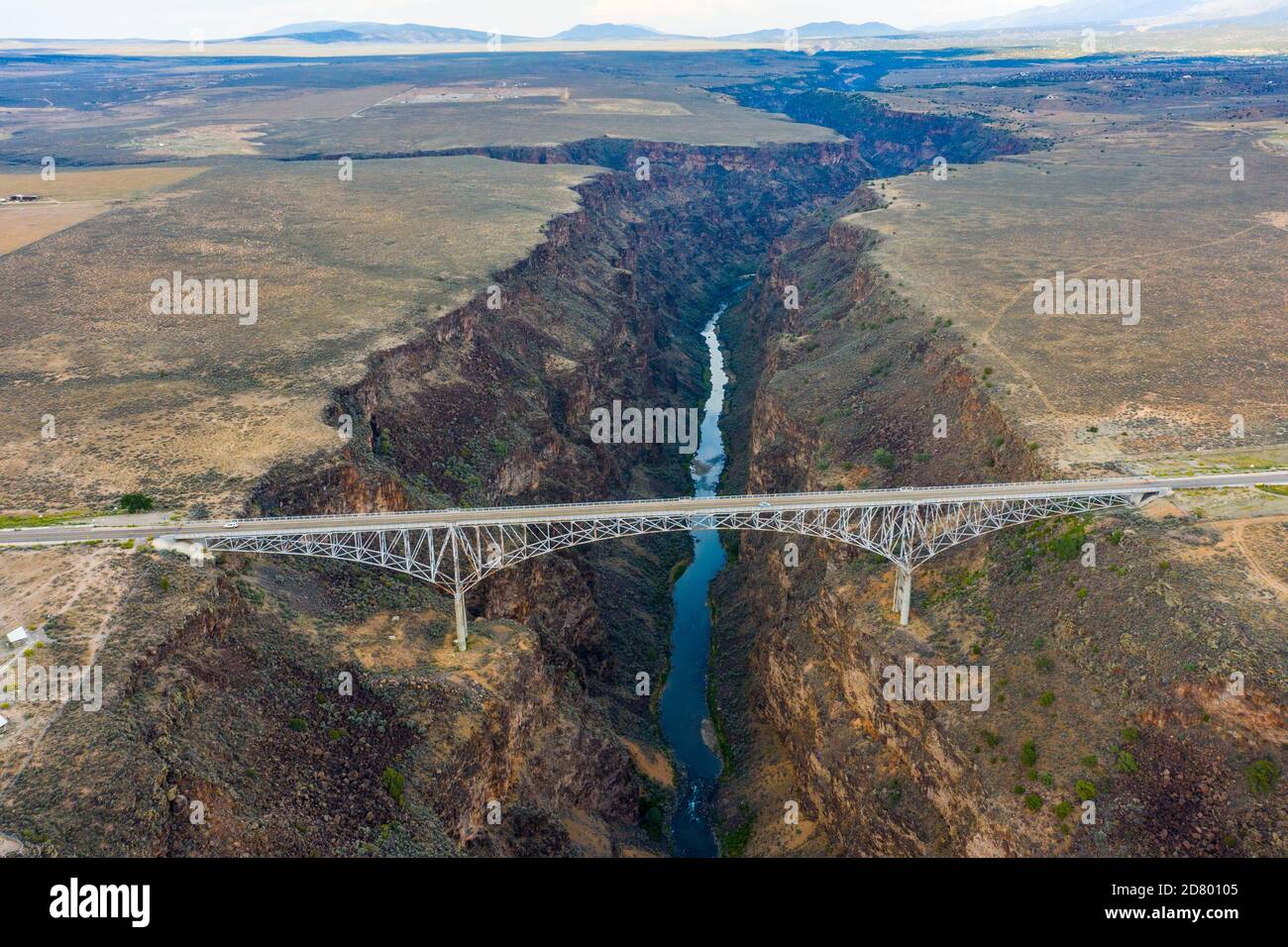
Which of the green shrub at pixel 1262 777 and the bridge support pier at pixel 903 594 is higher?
the bridge support pier at pixel 903 594

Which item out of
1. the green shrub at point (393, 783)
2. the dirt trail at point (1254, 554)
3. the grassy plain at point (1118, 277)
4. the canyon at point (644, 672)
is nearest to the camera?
the canyon at point (644, 672)

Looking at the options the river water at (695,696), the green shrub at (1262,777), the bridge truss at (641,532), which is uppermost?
the bridge truss at (641,532)

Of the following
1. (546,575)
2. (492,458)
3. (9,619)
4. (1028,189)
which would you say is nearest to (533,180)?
(1028,189)

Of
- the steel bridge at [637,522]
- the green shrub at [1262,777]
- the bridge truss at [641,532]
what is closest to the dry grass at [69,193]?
the steel bridge at [637,522]

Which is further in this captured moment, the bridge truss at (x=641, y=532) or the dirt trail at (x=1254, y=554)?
the bridge truss at (x=641, y=532)

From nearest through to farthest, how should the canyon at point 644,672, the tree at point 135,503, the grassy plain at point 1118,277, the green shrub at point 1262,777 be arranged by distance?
1. the green shrub at point 1262,777
2. the canyon at point 644,672
3. the tree at point 135,503
4. the grassy plain at point 1118,277

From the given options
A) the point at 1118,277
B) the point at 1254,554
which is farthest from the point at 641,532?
the point at 1118,277

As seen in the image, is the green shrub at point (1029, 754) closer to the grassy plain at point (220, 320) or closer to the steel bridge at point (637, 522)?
the steel bridge at point (637, 522)

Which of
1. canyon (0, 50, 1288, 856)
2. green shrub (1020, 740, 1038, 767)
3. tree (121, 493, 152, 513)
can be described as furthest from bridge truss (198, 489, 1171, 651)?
green shrub (1020, 740, 1038, 767)
